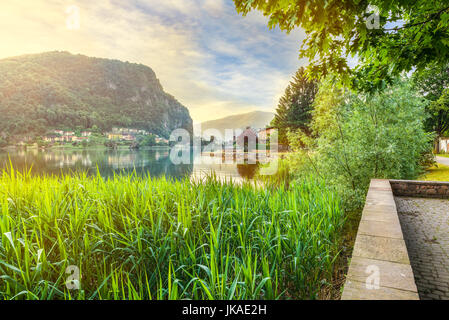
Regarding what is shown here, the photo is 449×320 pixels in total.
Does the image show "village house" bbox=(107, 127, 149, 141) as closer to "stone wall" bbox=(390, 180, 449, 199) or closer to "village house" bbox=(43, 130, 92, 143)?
"village house" bbox=(43, 130, 92, 143)

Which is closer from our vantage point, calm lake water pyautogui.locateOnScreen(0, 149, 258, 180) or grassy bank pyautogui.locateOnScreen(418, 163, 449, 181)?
grassy bank pyautogui.locateOnScreen(418, 163, 449, 181)

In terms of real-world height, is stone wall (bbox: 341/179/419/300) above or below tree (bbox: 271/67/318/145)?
below

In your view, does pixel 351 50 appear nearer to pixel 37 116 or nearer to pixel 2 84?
pixel 37 116

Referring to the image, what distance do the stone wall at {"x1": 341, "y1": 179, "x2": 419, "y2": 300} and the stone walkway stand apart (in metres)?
0.52

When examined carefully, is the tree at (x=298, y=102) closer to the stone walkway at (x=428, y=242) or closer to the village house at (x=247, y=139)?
the village house at (x=247, y=139)

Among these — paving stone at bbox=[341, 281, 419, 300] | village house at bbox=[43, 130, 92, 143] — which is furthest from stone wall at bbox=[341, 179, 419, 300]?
village house at bbox=[43, 130, 92, 143]

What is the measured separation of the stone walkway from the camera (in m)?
2.49

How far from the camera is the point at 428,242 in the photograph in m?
3.51

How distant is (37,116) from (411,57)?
78906mm

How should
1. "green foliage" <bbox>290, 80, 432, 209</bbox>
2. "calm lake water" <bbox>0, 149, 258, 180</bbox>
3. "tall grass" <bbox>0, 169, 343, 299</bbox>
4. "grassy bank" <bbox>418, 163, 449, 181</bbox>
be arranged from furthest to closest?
1. "calm lake water" <bbox>0, 149, 258, 180</bbox>
2. "grassy bank" <bbox>418, 163, 449, 181</bbox>
3. "green foliage" <bbox>290, 80, 432, 209</bbox>
4. "tall grass" <bbox>0, 169, 343, 299</bbox>

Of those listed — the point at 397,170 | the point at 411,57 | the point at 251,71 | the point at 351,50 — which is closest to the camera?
the point at 351,50

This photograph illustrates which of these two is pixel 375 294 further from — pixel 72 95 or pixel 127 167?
pixel 72 95

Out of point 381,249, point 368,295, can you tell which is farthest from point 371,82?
point 368,295
